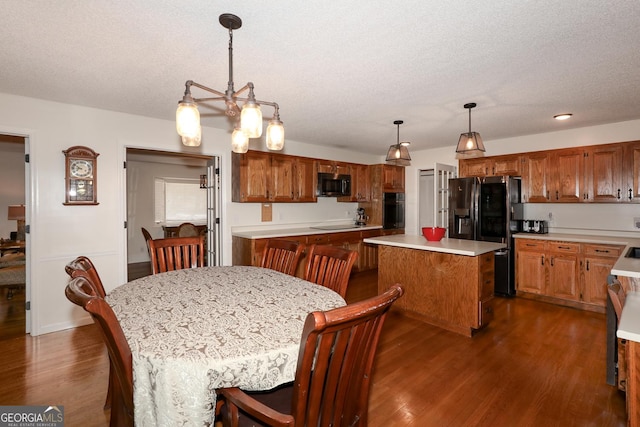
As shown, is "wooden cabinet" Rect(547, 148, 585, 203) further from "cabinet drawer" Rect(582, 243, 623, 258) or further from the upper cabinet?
"cabinet drawer" Rect(582, 243, 623, 258)

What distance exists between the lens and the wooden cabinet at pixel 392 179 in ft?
18.9

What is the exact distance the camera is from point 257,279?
2.09 meters

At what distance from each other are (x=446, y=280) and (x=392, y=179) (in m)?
3.13

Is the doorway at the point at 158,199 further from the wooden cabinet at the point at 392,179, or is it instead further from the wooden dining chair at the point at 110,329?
the wooden dining chair at the point at 110,329

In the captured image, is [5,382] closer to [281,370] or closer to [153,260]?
[153,260]

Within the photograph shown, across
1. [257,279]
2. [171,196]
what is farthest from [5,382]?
[171,196]

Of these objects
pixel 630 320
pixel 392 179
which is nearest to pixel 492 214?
pixel 392 179

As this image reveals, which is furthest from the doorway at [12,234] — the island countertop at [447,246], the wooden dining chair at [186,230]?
the island countertop at [447,246]

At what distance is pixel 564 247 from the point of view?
371 centimetres

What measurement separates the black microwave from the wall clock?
304cm

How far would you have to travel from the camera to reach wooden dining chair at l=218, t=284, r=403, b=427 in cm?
89

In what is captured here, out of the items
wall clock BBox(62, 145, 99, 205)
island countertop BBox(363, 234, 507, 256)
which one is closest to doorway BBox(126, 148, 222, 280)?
wall clock BBox(62, 145, 99, 205)

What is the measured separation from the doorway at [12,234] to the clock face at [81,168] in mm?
1283

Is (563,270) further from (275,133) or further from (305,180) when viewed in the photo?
(275,133)
